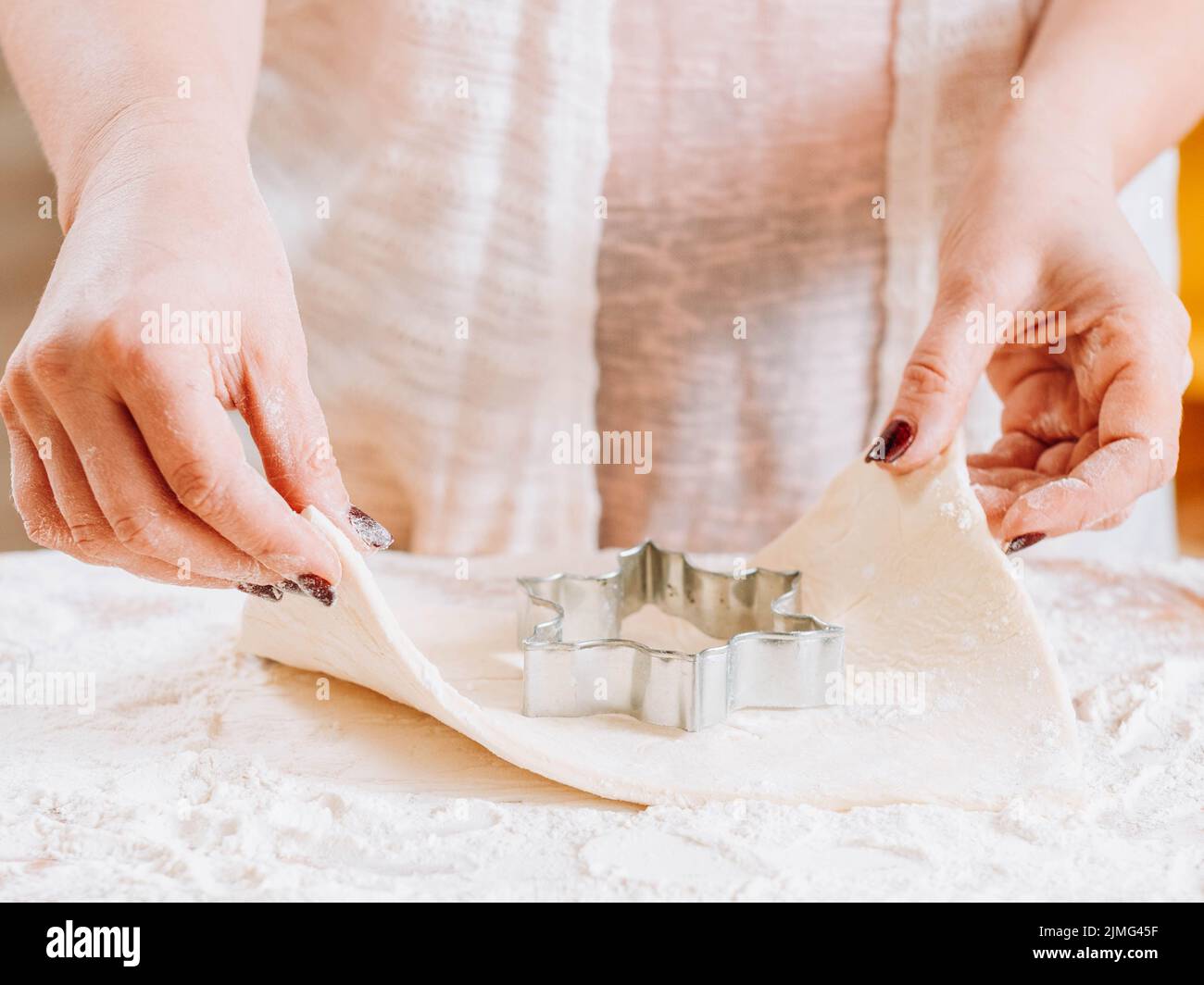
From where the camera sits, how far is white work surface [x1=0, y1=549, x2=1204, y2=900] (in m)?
0.70

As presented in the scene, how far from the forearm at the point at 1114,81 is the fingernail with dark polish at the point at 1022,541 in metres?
0.48

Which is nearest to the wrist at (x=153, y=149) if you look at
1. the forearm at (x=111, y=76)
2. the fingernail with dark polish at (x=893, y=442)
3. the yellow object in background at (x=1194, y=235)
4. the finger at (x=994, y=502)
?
the forearm at (x=111, y=76)

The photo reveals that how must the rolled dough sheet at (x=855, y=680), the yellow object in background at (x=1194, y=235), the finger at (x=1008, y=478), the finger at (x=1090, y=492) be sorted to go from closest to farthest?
1. the rolled dough sheet at (x=855, y=680)
2. the finger at (x=1090, y=492)
3. the finger at (x=1008, y=478)
4. the yellow object in background at (x=1194, y=235)

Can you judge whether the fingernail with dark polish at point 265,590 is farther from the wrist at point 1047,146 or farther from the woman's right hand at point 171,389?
the wrist at point 1047,146

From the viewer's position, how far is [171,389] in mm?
728

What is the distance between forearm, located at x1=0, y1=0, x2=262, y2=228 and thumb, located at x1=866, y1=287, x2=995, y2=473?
0.66m

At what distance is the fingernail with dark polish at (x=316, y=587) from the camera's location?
0.84m

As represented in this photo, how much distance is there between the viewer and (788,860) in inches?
28.7

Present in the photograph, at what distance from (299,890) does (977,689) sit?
56cm

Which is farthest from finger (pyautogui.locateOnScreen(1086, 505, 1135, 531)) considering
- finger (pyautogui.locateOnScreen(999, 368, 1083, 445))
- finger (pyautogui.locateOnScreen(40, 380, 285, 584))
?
finger (pyautogui.locateOnScreen(40, 380, 285, 584))

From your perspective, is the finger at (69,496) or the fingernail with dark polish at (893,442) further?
the fingernail with dark polish at (893,442)

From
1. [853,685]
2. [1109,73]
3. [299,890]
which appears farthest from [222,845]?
[1109,73]

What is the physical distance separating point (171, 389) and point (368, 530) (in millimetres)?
234

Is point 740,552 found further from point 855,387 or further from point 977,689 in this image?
point 977,689
